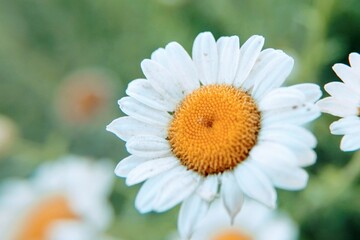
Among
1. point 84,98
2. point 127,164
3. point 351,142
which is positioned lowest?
point 351,142

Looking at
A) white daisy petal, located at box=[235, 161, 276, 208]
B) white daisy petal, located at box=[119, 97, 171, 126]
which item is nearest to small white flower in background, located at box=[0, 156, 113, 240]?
white daisy petal, located at box=[119, 97, 171, 126]

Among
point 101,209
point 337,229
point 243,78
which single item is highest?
point 101,209

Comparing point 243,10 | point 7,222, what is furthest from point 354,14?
point 7,222

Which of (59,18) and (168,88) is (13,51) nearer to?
(59,18)

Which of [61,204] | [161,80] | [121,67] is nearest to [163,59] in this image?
[161,80]

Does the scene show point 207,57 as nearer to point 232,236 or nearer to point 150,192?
point 150,192

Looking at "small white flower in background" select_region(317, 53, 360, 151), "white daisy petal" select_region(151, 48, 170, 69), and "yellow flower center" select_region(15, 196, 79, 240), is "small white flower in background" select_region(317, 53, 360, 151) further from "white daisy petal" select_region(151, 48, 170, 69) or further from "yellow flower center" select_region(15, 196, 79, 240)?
"yellow flower center" select_region(15, 196, 79, 240)

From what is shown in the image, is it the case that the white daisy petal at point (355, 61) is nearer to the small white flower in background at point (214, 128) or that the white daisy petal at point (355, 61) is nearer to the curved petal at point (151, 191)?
the small white flower in background at point (214, 128)
